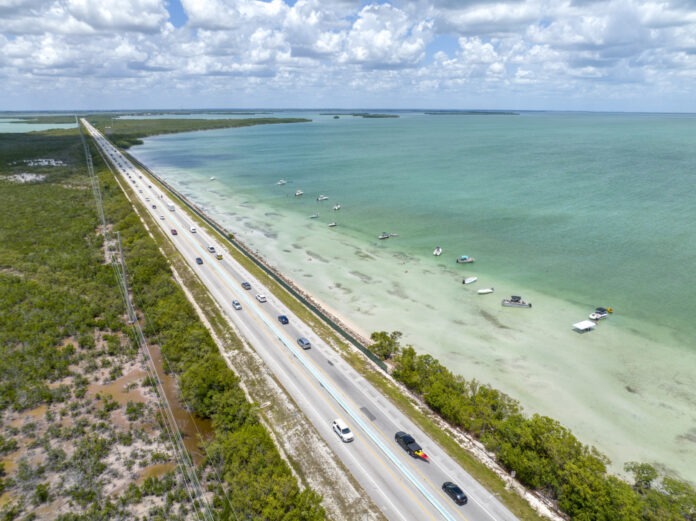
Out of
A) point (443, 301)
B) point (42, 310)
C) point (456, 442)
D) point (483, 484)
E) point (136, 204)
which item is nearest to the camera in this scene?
point (483, 484)

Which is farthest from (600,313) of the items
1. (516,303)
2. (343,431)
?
(343,431)

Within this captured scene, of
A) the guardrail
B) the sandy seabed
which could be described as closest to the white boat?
the sandy seabed

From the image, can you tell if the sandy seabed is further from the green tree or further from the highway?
the highway

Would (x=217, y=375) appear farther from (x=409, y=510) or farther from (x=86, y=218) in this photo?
(x=86, y=218)

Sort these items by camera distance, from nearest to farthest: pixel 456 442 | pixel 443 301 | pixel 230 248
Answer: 1. pixel 456 442
2. pixel 443 301
3. pixel 230 248

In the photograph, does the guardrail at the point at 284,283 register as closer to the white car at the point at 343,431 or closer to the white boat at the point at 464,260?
the white car at the point at 343,431

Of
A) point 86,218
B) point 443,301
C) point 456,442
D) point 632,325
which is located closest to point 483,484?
point 456,442

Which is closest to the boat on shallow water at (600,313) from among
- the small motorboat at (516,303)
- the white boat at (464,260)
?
the small motorboat at (516,303)

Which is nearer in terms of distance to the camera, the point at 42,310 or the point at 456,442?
the point at 456,442

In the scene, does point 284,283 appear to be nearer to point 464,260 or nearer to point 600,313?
point 464,260
